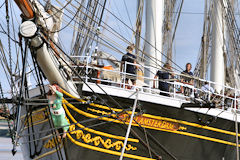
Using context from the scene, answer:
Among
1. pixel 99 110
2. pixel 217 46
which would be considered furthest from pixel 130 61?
pixel 217 46

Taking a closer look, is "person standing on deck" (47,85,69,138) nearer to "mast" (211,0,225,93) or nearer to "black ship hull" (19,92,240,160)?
"black ship hull" (19,92,240,160)

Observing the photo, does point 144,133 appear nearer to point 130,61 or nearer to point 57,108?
point 130,61

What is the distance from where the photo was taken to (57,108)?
7320 millimetres

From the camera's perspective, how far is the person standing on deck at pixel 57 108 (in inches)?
284

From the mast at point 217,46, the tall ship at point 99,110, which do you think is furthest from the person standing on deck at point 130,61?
the mast at point 217,46

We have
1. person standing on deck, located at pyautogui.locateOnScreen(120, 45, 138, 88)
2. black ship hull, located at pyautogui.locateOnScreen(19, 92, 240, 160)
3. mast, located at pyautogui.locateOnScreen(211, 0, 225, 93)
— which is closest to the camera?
black ship hull, located at pyautogui.locateOnScreen(19, 92, 240, 160)

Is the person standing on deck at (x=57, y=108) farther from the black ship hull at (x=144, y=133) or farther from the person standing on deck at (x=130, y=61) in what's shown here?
the person standing on deck at (x=130, y=61)

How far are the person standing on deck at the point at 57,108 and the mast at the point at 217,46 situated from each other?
326 inches

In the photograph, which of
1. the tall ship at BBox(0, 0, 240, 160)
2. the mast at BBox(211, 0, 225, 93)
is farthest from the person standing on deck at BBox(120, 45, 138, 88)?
the mast at BBox(211, 0, 225, 93)

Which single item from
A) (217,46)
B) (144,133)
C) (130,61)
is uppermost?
(217,46)

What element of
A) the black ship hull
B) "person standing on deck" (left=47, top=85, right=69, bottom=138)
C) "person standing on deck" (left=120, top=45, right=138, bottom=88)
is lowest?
the black ship hull

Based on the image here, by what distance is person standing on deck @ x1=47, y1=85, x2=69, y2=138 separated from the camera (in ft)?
23.6

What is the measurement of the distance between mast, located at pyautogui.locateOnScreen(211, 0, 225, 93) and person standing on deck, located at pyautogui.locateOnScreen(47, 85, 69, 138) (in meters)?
8.29

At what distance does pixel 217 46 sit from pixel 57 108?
8916 millimetres
